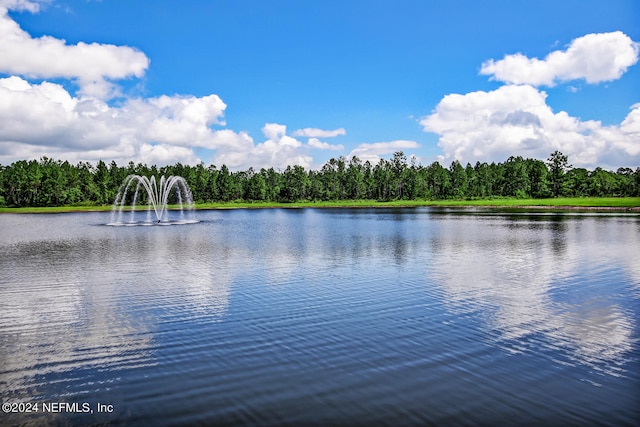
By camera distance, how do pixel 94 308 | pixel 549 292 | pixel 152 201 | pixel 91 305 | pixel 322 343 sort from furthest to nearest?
pixel 152 201 → pixel 549 292 → pixel 91 305 → pixel 94 308 → pixel 322 343

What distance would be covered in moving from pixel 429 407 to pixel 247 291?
13.8m

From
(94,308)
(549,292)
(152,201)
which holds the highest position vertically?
(152,201)

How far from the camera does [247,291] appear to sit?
22.3 metres

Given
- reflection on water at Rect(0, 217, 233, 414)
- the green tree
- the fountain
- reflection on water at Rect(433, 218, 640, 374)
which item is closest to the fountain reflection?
reflection on water at Rect(0, 217, 233, 414)

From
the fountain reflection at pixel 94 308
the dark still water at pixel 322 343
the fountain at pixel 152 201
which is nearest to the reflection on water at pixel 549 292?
the dark still water at pixel 322 343

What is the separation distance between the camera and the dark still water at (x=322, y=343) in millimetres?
10109

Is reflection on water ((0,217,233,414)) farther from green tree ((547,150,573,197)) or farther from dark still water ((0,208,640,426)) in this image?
green tree ((547,150,573,197))

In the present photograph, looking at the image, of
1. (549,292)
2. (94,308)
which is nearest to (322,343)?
(94,308)

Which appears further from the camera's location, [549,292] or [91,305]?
[549,292]

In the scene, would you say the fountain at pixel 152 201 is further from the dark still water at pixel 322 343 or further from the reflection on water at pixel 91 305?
the dark still water at pixel 322 343

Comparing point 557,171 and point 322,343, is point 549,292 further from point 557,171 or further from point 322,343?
point 557,171

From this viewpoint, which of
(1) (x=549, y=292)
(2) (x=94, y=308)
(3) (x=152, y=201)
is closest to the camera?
(2) (x=94, y=308)

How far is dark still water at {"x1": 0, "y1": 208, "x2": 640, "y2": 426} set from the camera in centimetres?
1011

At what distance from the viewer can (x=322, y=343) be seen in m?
14.5
